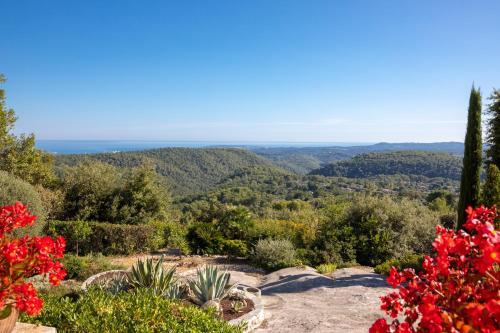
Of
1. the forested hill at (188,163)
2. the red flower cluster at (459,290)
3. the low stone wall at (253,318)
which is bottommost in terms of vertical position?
the forested hill at (188,163)

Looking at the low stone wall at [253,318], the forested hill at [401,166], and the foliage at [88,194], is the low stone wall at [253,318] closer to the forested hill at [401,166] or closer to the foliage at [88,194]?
the foliage at [88,194]

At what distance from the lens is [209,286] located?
5.86m

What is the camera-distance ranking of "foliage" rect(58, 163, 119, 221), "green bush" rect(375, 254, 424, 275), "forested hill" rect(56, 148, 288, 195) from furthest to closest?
"forested hill" rect(56, 148, 288, 195)
"foliage" rect(58, 163, 119, 221)
"green bush" rect(375, 254, 424, 275)

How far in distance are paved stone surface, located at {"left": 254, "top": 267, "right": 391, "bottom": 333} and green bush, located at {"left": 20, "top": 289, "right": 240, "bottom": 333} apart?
1.97 m

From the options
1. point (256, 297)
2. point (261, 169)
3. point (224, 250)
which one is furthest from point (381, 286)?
point (261, 169)

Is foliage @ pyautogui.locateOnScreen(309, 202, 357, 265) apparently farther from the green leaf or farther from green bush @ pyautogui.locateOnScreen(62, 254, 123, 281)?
the green leaf

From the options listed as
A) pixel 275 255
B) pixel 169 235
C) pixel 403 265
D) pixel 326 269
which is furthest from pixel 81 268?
pixel 403 265

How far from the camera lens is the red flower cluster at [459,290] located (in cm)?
156

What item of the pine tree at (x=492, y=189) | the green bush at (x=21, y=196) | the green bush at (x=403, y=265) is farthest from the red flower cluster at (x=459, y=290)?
the green bush at (x=21, y=196)

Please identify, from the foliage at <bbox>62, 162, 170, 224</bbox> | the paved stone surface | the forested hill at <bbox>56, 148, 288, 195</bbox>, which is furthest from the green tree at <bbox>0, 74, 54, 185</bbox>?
the forested hill at <bbox>56, 148, 288, 195</bbox>

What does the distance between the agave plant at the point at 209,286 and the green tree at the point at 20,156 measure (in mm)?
13048

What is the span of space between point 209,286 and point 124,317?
2.38 m

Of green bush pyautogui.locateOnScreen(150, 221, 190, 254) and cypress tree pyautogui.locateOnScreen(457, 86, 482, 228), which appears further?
green bush pyautogui.locateOnScreen(150, 221, 190, 254)

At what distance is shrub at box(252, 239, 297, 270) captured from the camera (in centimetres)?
1096
